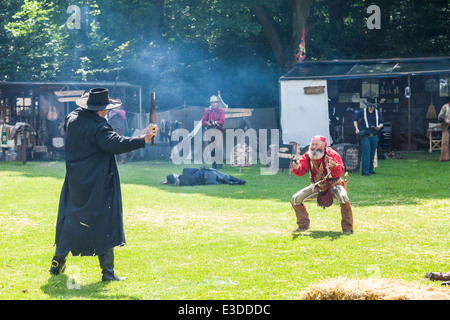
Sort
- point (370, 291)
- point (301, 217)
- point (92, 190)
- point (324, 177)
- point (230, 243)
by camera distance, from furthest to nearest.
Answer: point (301, 217), point (324, 177), point (230, 243), point (92, 190), point (370, 291)

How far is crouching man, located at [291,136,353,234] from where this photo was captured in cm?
970

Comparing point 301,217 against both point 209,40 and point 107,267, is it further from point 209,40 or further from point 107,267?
point 209,40

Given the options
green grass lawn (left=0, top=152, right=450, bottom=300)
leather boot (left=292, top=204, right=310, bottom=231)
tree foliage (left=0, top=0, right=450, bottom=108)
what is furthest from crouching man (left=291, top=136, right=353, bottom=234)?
tree foliage (left=0, top=0, right=450, bottom=108)

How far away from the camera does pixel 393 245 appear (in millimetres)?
8938

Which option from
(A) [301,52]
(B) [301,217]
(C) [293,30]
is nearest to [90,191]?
(B) [301,217]

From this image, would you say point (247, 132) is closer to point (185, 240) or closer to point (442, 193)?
point (442, 193)

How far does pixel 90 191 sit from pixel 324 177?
390cm

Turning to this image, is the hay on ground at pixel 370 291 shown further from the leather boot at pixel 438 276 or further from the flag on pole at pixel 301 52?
the flag on pole at pixel 301 52

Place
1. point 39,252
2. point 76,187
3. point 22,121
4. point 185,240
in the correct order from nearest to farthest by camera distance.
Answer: point 76,187 < point 39,252 < point 185,240 < point 22,121

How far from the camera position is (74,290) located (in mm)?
6816

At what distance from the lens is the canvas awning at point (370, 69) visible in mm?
22797

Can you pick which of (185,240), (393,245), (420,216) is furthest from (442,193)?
(185,240)

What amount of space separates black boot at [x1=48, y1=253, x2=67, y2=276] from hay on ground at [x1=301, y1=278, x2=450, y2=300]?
9.91 feet
